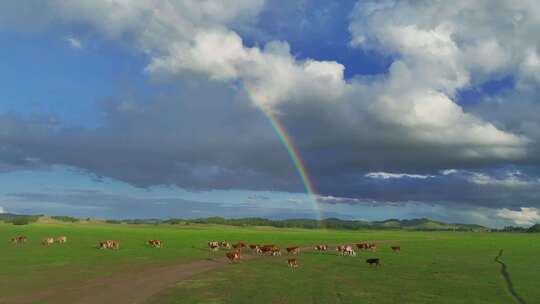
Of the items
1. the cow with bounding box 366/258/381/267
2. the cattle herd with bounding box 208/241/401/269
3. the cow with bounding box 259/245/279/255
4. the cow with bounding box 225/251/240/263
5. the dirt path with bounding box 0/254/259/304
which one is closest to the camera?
the dirt path with bounding box 0/254/259/304

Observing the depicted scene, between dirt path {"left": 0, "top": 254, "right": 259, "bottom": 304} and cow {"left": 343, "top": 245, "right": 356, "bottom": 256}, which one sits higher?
cow {"left": 343, "top": 245, "right": 356, "bottom": 256}

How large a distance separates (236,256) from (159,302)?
2434cm

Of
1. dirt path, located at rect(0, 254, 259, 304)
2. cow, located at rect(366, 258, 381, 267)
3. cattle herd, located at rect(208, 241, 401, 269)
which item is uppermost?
cattle herd, located at rect(208, 241, 401, 269)

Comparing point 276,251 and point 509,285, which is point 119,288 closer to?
point 509,285

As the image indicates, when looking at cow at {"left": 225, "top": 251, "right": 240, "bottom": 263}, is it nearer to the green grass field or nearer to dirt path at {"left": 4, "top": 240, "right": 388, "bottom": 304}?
the green grass field

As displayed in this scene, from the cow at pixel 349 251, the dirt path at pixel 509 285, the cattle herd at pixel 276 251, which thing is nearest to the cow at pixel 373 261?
the cattle herd at pixel 276 251

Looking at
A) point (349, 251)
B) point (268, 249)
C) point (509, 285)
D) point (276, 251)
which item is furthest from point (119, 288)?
point (349, 251)

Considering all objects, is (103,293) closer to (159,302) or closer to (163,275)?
(159,302)

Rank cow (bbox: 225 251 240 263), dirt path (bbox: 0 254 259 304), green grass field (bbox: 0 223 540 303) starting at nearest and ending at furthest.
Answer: dirt path (bbox: 0 254 259 304)
green grass field (bbox: 0 223 540 303)
cow (bbox: 225 251 240 263)

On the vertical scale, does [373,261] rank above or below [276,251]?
below

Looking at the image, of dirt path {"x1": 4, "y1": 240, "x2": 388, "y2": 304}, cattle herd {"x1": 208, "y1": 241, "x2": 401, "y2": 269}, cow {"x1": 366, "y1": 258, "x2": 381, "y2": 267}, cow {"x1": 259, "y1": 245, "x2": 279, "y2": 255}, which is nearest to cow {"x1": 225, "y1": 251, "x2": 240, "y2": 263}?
cattle herd {"x1": 208, "y1": 241, "x2": 401, "y2": 269}

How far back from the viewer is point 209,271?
1570 inches

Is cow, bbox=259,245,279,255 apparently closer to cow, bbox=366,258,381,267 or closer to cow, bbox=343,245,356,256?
cow, bbox=343,245,356,256

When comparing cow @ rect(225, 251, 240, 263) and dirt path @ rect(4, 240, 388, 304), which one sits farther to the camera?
cow @ rect(225, 251, 240, 263)
